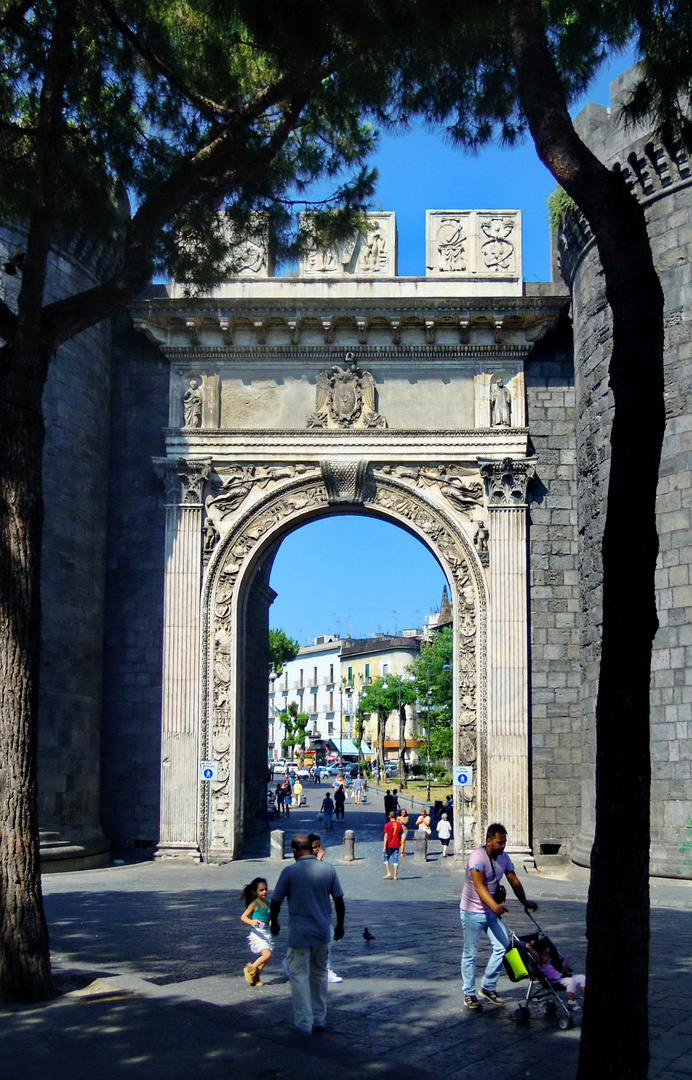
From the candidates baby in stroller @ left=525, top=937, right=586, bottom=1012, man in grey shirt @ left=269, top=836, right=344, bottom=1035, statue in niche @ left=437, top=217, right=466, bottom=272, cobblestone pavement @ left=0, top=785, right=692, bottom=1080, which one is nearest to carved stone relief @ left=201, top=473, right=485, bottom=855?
statue in niche @ left=437, top=217, right=466, bottom=272

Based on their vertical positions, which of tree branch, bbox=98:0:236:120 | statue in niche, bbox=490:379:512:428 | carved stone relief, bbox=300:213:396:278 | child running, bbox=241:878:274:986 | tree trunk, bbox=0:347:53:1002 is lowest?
child running, bbox=241:878:274:986

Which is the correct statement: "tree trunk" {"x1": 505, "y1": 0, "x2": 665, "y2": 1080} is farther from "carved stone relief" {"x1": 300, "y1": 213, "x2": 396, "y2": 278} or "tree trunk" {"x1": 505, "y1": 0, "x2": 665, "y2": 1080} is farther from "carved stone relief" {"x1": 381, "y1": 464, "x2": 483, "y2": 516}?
"carved stone relief" {"x1": 300, "y1": 213, "x2": 396, "y2": 278}

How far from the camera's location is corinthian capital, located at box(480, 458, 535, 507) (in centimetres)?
1994

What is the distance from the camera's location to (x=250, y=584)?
20.9 meters

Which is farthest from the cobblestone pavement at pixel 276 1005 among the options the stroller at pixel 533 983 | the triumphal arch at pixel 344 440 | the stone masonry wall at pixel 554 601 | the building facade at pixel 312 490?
the triumphal arch at pixel 344 440

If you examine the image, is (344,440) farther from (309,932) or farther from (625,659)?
(625,659)

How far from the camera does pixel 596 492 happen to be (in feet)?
61.1

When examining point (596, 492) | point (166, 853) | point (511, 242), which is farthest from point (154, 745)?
point (511, 242)

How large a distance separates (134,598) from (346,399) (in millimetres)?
5403

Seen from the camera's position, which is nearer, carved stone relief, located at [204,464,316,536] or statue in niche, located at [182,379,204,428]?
carved stone relief, located at [204,464,316,536]

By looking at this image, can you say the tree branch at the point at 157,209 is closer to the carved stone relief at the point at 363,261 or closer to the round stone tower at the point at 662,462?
the round stone tower at the point at 662,462

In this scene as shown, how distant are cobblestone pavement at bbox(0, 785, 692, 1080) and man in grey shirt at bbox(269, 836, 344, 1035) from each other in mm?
237

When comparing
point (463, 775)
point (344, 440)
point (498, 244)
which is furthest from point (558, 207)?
point (463, 775)

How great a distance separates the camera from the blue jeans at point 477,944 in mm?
7879
